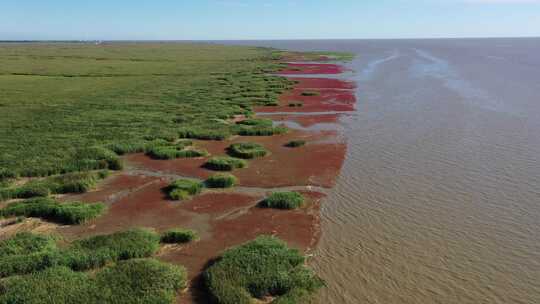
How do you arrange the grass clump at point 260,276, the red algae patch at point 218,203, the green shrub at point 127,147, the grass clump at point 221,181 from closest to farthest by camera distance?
the grass clump at point 260,276
the red algae patch at point 218,203
the grass clump at point 221,181
the green shrub at point 127,147

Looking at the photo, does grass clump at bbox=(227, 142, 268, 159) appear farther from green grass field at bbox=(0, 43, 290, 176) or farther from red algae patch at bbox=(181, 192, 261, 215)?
red algae patch at bbox=(181, 192, 261, 215)

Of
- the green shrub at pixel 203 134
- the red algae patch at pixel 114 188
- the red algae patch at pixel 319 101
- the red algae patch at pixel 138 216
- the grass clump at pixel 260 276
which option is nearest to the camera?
the grass clump at pixel 260 276

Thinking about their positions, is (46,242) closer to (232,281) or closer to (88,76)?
(232,281)

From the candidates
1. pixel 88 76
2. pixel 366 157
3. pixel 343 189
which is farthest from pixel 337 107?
pixel 88 76

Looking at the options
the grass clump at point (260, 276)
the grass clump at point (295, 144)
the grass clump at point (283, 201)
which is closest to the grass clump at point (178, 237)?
the grass clump at point (260, 276)

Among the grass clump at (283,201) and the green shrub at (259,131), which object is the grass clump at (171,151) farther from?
the grass clump at (283,201)

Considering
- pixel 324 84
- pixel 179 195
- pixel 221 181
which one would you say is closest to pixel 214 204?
pixel 179 195
